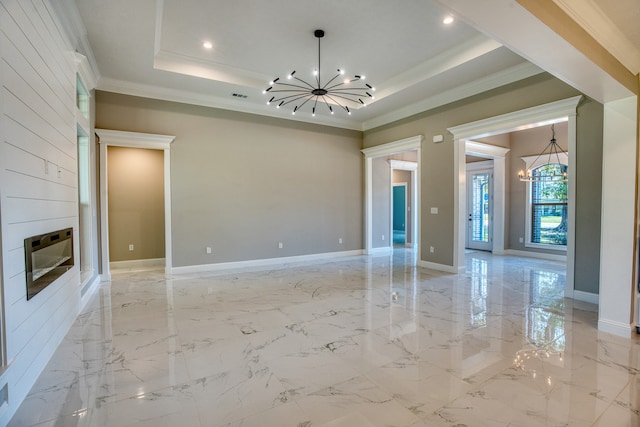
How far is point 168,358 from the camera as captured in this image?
2.59m

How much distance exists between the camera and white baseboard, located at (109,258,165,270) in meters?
6.30

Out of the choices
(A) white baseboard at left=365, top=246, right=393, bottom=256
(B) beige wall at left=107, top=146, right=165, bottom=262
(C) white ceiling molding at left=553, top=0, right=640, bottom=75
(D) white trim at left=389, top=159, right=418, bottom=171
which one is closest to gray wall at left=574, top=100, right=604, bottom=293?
(C) white ceiling molding at left=553, top=0, right=640, bottom=75

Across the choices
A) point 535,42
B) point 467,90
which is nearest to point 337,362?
point 535,42

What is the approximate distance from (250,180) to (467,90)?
174 inches

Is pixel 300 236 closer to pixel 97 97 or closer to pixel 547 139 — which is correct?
pixel 97 97

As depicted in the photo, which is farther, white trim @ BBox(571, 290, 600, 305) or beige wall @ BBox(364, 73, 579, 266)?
beige wall @ BBox(364, 73, 579, 266)

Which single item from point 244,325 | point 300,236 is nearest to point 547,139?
point 300,236

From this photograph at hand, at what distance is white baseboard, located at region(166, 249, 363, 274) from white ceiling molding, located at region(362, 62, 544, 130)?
11.0ft

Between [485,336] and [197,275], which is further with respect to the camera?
[197,275]

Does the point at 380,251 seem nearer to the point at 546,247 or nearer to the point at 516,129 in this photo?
the point at 546,247

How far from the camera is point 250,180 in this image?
639 cm

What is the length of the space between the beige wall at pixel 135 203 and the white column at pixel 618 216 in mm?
7369

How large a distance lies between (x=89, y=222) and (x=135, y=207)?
2029 millimetres

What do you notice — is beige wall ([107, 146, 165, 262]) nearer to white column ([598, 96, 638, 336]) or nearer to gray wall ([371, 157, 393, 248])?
gray wall ([371, 157, 393, 248])
